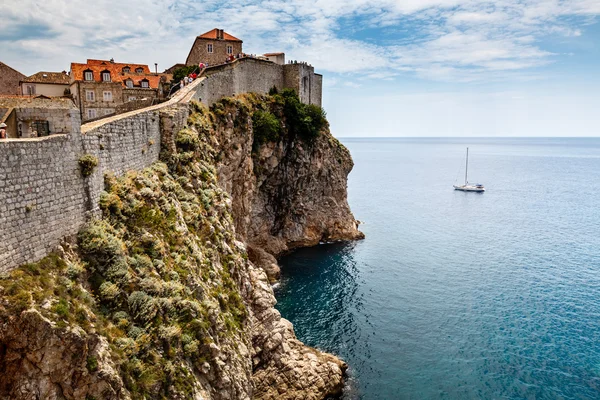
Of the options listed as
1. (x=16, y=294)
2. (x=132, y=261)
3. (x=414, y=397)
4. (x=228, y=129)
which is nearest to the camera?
(x=16, y=294)

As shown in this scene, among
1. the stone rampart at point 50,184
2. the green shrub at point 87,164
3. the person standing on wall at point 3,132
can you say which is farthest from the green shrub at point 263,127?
the person standing on wall at point 3,132

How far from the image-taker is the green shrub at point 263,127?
50.8 metres

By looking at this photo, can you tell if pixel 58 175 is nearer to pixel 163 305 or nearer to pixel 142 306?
pixel 142 306

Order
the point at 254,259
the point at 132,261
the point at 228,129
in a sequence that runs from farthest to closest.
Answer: the point at 254,259 < the point at 228,129 < the point at 132,261

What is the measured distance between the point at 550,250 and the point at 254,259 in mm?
41487

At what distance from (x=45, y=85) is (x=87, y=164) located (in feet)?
99.7

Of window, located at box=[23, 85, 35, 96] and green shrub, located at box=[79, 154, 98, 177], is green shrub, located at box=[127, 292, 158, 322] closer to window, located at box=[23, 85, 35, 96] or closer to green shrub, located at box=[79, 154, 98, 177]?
green shrub, located at box=[79, 154, 98, 177]

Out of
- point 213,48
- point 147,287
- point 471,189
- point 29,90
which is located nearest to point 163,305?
point 147,287

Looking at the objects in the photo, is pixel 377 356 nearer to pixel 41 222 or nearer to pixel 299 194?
pixel 41 222

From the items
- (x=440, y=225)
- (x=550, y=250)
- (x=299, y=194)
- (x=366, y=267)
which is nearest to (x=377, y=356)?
(x=366, y=267)

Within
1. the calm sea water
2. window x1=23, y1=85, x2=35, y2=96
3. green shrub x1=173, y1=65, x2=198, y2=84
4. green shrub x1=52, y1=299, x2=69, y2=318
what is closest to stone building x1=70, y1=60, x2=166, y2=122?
green shrub x1=173, y1=65, x2=198, y2=84

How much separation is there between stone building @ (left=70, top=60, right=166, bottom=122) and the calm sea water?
25064 mm

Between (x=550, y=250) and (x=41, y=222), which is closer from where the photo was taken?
(x=41, y=222)

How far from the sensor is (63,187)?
51.1ft
